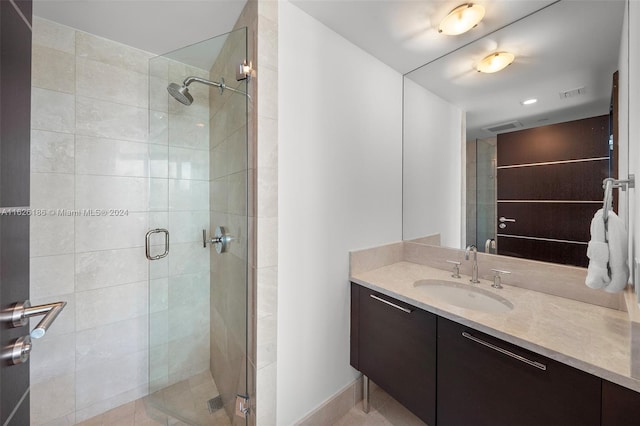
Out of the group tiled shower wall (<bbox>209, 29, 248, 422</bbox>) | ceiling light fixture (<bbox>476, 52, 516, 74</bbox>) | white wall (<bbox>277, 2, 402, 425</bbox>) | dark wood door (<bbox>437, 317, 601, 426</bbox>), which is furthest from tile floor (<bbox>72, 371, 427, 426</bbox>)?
ceiling light fixture (<bbox>476, 52, 516, 74</bbox>)

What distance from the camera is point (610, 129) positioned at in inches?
43.2

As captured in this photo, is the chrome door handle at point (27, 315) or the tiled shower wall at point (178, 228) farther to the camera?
the tiled shower wall at point (178, 228)

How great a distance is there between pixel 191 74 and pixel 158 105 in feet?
1.29

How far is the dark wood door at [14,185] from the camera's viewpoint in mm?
523

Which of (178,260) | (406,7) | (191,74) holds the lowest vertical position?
(178,260)

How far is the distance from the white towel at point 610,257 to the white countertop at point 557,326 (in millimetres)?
186

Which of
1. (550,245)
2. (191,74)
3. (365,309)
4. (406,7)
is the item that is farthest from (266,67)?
(550,245)

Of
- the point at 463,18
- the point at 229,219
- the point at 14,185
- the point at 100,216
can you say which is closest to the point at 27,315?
the point at 14,185

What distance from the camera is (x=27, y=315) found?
58cm

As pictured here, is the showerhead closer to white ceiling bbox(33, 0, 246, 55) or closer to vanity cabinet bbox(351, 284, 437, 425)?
white ceiling bbox(33, 0, 246, 55)

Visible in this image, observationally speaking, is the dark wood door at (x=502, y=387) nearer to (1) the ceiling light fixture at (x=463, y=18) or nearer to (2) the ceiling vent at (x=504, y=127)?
(2) the ceiling vent at (x=504, y=127)

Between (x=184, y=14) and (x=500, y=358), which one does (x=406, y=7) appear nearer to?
(x=184, y=14)

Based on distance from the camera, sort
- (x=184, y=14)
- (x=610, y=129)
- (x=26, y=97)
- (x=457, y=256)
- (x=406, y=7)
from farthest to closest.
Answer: (x=457, y=256)
(x=184, y=14)
(x=406, y=7)
(x=610, y=129)
(x=26, y=97)

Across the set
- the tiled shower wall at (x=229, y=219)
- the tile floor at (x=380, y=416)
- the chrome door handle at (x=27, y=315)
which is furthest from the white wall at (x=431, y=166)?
the chrome door handle at (x=27, y=315)
